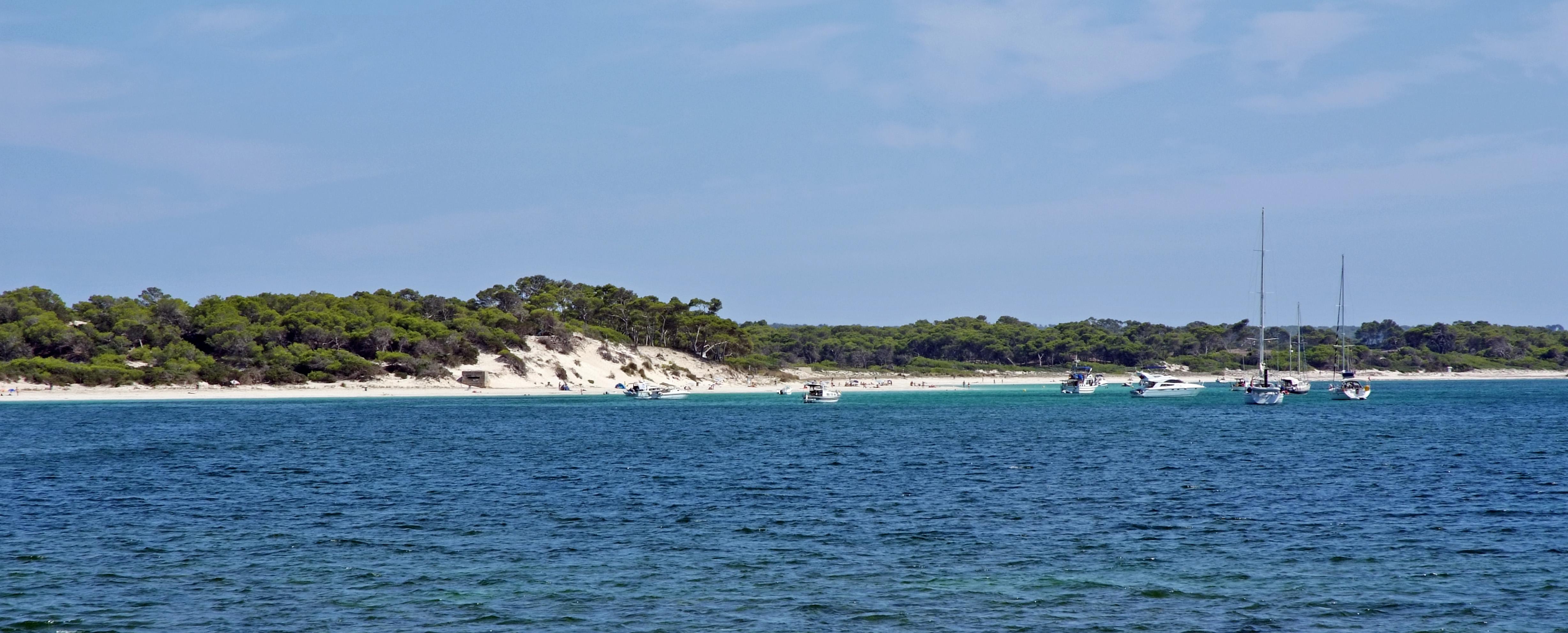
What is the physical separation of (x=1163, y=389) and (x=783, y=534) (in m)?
123

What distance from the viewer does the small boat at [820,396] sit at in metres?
120

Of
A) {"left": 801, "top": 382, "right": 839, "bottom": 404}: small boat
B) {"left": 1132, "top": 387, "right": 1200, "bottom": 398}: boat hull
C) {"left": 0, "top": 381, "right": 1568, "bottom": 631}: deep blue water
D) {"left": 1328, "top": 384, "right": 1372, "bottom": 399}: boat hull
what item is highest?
{"left": 1328, "top": 384, "right": 1372, "bottom": 399}: boat hull

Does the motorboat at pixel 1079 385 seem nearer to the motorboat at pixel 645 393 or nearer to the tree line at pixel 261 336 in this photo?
the motorboat at pixel 645 393

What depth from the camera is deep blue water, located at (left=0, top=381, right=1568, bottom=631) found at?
1948 centimetres

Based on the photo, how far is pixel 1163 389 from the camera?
142 meters

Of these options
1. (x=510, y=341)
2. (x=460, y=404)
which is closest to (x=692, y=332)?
(x=510, y=341)

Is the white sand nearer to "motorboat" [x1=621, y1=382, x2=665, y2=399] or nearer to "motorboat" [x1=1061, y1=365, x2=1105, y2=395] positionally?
"motorboat" [x1=621, y1=382, x2=665, y2=399]

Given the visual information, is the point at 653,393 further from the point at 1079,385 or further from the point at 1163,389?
the point at 1163,389

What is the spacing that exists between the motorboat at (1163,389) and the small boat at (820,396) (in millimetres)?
38192

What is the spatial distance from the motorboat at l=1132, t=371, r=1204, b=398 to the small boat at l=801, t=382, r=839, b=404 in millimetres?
38192

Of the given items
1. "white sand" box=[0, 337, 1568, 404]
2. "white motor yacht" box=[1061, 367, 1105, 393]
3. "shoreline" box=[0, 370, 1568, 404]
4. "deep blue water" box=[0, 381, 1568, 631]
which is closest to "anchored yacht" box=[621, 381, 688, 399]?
"shoreline" box=[0, 370, 1568, 404]

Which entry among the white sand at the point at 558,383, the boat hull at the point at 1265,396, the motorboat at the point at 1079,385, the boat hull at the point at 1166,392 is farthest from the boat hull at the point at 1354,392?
the white sand at the point at 558,383

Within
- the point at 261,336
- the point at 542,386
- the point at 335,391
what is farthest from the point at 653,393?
the point at 261,336

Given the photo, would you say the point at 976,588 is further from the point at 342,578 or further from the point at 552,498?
the point at 552,498
